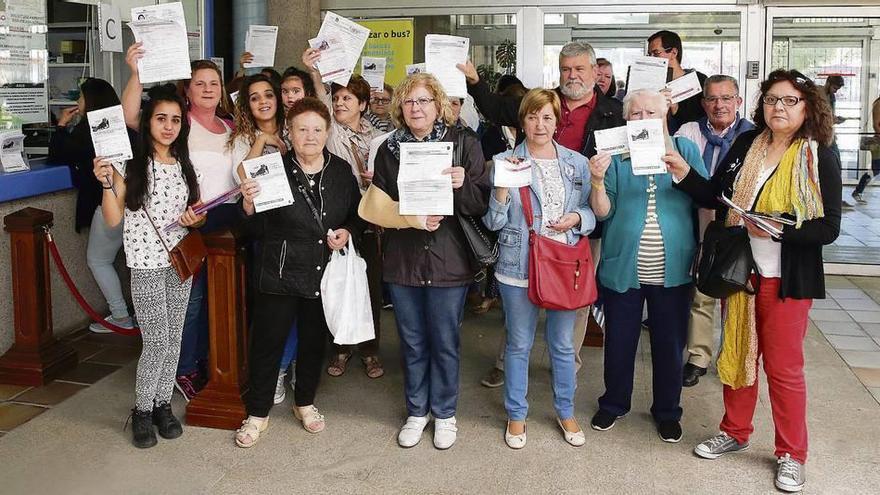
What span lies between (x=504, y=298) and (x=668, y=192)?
0.89 metres

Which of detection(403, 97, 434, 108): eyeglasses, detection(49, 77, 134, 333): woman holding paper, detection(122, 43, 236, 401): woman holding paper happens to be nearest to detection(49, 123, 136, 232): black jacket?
detection(49, 77, 134, 333): woman holding paper

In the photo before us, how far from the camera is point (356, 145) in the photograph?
4777 millimetres

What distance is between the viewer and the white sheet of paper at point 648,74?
4.55 meters

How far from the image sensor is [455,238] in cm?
392

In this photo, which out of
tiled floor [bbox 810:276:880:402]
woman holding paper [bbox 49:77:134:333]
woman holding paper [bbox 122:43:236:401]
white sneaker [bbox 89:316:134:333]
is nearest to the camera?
woman holding paper [bbox 122:43:236:401]

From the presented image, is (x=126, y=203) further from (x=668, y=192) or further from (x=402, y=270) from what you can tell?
(x=668, y=192)

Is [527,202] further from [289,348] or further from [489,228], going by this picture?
[289,348]

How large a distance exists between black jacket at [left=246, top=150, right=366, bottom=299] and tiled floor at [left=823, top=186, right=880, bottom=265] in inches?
236

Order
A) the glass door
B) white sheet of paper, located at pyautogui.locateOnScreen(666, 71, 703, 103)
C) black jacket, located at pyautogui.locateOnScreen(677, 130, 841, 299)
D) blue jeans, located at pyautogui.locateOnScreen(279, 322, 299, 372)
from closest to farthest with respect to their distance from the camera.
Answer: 1. black jacket, located at pyautogui.locateOnScreen(677, 130, 841, 299)
2. blue jeans, located at pyautogui.locateOnScreen(279, 322, 299, 372)
3. white sheet of paper, located at pyautogui.locateOnScreen(666, 71, 703, 103)
4. the glass door

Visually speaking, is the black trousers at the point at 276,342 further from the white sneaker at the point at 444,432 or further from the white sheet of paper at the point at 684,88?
the white sheet of paper at the point at 684,88

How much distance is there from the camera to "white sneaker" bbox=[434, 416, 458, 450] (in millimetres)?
4055

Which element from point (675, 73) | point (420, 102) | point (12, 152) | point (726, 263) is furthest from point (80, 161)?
point (726, 263)

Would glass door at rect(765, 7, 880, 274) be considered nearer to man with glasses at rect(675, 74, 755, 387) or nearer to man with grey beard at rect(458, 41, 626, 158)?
man with glasses at rect(675, 74, 755, 387)

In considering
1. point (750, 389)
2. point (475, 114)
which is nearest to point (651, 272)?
point (750, 389)
